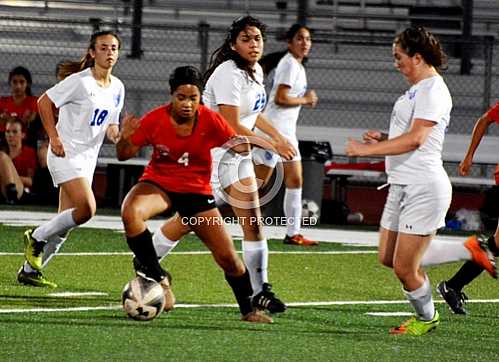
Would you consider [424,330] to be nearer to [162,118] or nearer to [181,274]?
[162,118]

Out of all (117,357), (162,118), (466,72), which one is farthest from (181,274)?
(466,72)

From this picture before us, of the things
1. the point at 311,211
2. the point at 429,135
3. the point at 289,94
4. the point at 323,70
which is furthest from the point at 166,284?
the point at 323,70

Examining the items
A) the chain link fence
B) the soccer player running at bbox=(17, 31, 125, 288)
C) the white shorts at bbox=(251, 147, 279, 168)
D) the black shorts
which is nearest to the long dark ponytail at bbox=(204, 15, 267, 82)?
the soccer player running at bbox=(17, 31, 125, 288)

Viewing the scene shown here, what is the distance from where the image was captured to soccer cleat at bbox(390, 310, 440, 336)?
8.66m

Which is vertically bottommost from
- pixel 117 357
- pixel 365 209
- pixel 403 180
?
pixel 365 209

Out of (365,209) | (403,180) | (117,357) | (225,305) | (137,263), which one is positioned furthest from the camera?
(365,209)

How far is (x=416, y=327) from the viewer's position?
8.67 metres

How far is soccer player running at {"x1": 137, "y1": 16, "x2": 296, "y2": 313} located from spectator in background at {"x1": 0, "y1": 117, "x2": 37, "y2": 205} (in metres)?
8.20

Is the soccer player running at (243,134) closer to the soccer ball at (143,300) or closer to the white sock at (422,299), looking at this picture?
the soccer ball at (143,300)

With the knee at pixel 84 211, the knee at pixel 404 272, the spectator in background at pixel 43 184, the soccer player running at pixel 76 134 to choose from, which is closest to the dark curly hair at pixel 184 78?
the knee at pixel 404 272

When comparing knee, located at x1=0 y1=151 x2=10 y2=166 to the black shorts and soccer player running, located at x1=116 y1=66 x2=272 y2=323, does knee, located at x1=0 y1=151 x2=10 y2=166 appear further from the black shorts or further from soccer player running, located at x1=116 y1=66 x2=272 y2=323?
the black shorts

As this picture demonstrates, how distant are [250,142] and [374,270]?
379 centimetres

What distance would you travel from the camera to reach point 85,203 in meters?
10.5

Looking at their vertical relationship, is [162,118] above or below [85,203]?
above
